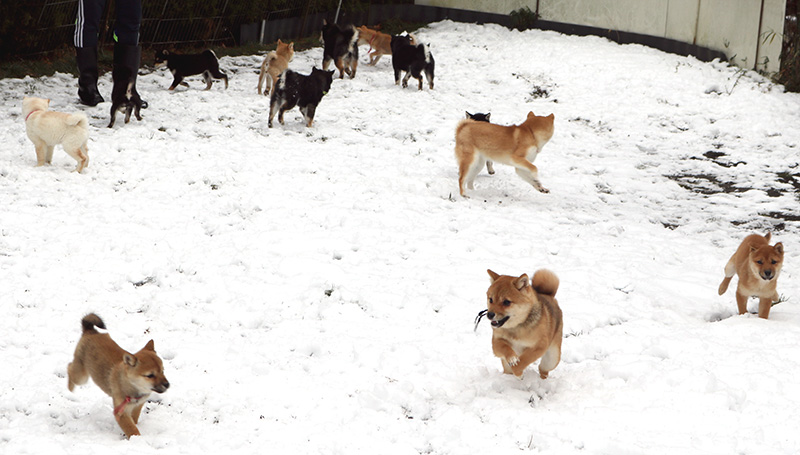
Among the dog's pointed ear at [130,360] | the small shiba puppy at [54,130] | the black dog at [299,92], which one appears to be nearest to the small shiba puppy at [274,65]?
the black dog at [299,92]

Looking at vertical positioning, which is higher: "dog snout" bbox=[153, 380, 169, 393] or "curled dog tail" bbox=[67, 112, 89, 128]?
"curled dog tail" bbox=[67, 112, 89, 128]

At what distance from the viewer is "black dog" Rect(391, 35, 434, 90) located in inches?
465

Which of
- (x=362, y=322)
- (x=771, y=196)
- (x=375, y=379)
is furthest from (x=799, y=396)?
(x=771, y=196)

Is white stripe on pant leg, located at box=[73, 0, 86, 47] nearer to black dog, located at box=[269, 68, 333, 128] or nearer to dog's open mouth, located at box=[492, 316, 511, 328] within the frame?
black dog, located at box=[269, 68, 333, 128]

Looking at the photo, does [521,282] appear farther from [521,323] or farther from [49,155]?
[49,155]

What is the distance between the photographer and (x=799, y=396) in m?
4.14

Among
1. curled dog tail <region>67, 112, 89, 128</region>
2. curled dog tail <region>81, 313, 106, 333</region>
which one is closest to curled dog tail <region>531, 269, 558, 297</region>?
curled dog tail <region>81, 313, 106, 333</region>

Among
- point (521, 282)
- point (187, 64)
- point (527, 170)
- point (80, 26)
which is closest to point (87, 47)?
point (80, 26)

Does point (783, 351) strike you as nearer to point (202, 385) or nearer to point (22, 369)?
point (202, 385)

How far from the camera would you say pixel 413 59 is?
11.8 meters

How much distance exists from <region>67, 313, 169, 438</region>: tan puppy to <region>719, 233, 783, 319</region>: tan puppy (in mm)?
3769

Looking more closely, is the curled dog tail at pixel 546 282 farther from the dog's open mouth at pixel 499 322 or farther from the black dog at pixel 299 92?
the black dog at pixel 299 92

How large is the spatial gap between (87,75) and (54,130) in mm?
2700

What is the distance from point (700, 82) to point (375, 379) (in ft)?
32.7
